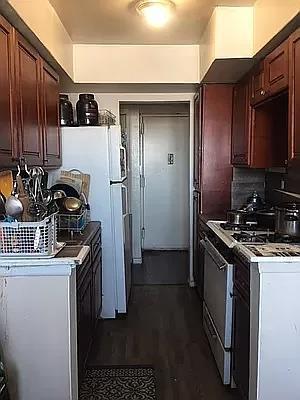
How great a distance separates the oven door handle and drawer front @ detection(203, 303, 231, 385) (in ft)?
1.56

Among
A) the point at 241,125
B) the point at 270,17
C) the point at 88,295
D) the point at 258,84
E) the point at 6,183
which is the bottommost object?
the point at 88,295

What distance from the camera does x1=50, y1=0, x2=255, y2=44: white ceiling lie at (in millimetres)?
2846

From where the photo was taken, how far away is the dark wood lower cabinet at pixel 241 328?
221 cm

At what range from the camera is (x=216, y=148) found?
396 centimetres

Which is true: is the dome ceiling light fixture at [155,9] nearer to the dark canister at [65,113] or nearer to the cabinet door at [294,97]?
the cabinet door at [294,97]

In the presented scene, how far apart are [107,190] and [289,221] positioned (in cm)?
165

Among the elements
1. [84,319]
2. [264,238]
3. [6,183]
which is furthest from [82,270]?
[264,238]

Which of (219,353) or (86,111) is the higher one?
(86,111)

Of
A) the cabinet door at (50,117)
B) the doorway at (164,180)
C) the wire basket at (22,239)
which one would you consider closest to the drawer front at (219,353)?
the wire basket at (22,239)

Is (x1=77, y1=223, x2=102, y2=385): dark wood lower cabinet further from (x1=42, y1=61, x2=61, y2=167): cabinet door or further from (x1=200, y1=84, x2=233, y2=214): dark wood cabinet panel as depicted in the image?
(x1=200, y1=84, x2=233, y2=214): dark wood cabinet panel

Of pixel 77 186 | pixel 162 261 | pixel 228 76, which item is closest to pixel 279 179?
pixel 228 76

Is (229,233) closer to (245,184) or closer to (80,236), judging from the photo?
(80,236)

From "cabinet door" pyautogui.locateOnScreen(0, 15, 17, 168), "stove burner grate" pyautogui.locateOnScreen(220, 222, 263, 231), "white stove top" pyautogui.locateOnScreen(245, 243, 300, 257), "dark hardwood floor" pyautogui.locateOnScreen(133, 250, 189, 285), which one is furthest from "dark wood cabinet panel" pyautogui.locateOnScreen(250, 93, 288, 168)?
"dark hardwood floor" pyautogui.locateOnScreen(133, 250, 189, 285)

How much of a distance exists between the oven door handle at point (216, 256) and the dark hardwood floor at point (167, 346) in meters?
0.72
